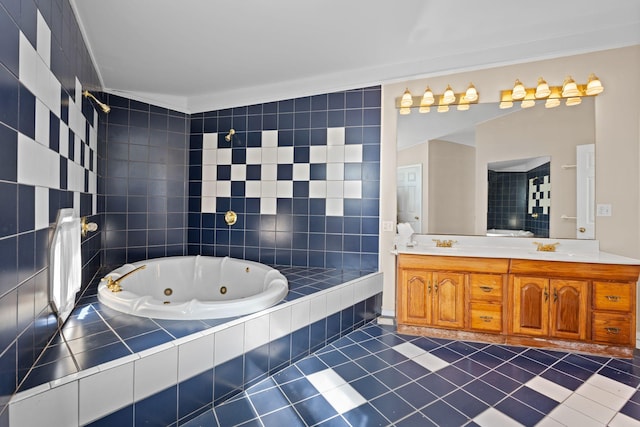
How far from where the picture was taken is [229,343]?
5.29ft

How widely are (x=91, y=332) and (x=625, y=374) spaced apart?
293cm

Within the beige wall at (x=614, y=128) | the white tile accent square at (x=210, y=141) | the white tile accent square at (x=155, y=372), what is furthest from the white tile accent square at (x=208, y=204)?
the beige wall at (x=614, y=128)

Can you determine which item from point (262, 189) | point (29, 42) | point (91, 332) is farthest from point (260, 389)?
point (262, 189)

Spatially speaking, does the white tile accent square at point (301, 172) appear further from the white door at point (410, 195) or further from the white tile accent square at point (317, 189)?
the white door at point (410, 195)

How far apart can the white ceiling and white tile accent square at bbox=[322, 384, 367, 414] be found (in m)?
2.21

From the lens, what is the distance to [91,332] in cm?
152

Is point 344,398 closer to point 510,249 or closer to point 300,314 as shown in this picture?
point 300,314

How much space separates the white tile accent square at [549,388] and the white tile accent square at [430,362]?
45 centimetres

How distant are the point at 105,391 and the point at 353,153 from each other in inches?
96.5

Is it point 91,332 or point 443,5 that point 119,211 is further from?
point 443,5

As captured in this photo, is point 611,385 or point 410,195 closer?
point 611,385

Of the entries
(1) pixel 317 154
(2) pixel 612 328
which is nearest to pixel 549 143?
(2) pixel 612 328

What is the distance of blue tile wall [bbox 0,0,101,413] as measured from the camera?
102 centimetres

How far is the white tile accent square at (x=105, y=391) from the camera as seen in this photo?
3.69 feet
